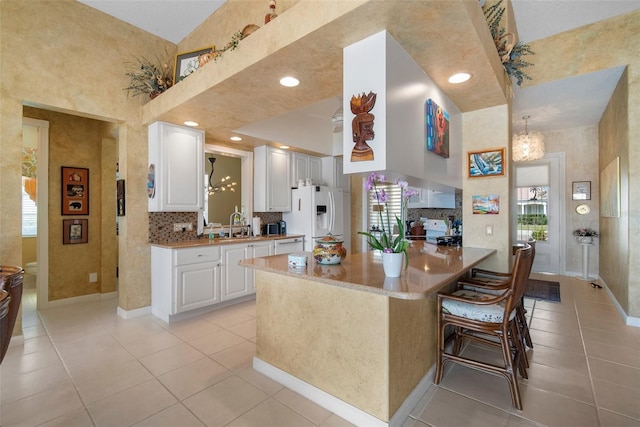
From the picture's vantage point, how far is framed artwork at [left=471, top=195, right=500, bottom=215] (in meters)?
2.94

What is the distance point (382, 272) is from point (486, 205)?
68.5 inches

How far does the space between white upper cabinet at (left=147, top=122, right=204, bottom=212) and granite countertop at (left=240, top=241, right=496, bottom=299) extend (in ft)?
6.32

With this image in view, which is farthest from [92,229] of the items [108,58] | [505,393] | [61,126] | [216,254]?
[505,393]

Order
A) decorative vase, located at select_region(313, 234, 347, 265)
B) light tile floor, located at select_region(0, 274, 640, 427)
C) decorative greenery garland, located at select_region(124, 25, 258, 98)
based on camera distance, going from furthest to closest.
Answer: decorative greenery garland, located at select_region(124, 25, 258, 98), decorative vase, located at select_region(313, 234, 347, 265), light tile floor, located at select_region(0, 274, 640, 427)

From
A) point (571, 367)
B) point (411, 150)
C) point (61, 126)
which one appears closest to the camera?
point (411, 150)

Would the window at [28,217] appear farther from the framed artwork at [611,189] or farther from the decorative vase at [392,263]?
the framed artwork at [611,189]

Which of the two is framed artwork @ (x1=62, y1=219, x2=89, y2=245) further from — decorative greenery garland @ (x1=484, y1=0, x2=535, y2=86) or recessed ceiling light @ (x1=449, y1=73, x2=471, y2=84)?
decorative greenery garland @ (x1=484, y1=0, x2=535, y2=86)

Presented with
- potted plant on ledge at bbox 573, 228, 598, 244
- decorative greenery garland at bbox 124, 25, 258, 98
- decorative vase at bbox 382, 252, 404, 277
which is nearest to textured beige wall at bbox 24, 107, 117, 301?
decorative greenery garland at bbox 124, 25, 258, 98

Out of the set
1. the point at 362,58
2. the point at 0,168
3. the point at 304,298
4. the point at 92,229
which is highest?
the point at 362,58

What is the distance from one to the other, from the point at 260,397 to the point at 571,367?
2.37 metres

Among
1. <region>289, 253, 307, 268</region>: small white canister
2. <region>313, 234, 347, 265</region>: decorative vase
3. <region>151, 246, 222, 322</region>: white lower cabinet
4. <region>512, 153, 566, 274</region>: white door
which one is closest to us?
<region>289, 253, 307, 268</region>: small white canister

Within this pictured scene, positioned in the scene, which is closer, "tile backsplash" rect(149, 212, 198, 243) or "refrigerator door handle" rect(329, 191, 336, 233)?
"tile backsplash" rect(149, 212, 198, 243)

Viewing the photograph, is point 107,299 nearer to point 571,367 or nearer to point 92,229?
point 92,229

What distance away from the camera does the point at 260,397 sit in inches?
78.7
